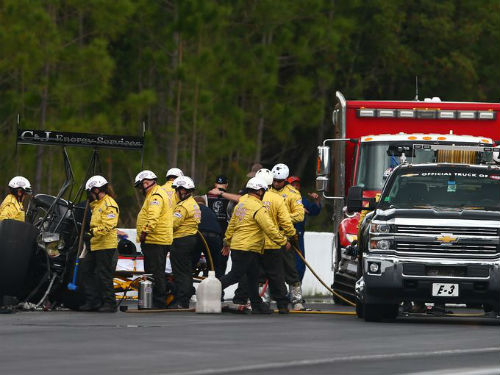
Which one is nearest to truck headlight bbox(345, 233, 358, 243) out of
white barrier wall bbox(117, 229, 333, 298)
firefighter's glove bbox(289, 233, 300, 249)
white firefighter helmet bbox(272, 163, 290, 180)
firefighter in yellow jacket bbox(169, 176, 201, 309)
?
firefighter's glove bbox(289, 233, 300, 249)

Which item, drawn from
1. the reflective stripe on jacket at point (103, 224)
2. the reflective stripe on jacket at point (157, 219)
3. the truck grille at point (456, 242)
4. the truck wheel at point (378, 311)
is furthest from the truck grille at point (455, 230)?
the reflective stripe on jacket at point (103, 224)

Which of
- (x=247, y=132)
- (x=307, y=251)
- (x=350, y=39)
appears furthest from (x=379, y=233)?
(x=350, y=39)

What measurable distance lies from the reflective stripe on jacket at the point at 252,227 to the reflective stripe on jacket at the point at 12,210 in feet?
13.6

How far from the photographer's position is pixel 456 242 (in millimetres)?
18609

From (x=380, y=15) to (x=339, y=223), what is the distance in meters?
38.3

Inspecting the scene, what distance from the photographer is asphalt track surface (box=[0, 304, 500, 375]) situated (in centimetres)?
1299

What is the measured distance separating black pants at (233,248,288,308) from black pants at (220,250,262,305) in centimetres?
14

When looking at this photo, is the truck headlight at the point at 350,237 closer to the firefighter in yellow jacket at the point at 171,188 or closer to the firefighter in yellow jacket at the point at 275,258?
the firefighter in yellow jacket at the point at 275,258

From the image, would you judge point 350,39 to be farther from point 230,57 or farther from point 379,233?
point 379,233

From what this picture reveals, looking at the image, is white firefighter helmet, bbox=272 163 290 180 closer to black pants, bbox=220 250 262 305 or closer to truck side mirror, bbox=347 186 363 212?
black pants, bbox=220 250 262 305

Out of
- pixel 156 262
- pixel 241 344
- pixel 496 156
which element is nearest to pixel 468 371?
pixel 241 344

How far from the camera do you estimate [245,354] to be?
14203 millimetres

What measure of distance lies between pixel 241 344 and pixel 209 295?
18.3 ft

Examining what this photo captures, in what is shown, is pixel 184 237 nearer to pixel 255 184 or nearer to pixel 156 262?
pixel 156 262
